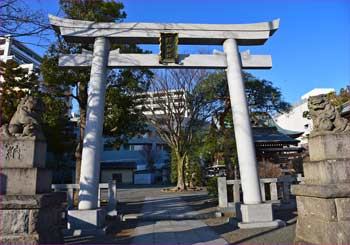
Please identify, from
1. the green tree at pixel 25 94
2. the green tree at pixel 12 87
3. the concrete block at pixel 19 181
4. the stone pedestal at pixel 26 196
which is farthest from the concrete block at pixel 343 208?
the green tree at pixel 12 87

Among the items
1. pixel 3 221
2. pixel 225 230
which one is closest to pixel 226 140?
pixel 225 230

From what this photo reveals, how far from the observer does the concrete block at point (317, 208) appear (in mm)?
4508

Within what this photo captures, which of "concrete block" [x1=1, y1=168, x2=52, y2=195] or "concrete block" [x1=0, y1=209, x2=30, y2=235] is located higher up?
"concrete block" [x1=1, y1=168, x2=52, y2=195]

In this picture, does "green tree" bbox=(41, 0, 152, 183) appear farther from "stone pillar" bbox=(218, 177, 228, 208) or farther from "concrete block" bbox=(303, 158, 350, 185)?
"concrete block" bbox=(303, 158, 350, 185)

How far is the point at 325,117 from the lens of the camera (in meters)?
5.10

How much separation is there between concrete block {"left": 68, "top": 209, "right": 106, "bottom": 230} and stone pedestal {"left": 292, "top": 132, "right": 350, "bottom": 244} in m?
4.70

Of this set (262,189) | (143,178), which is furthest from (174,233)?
(143,178)

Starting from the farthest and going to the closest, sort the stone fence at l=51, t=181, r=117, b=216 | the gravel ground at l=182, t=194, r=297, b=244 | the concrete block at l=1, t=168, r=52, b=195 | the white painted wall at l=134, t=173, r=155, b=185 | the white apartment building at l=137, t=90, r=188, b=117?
the white painted wall at l=134, t=173, r=155, b=185
the white apartment building at l=137, t=90, r=188, b=117
the stone fence at l=51, t=181, r=117, b=216
the gravel ground at l=182, t=194, r=297, b=244
the concrete block at l=1, t=168, r=52, b=195

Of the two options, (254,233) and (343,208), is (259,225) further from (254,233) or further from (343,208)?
(343,208)

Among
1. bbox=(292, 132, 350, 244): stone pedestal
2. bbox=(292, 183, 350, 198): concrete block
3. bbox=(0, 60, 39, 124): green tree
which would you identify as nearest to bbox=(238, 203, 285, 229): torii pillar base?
bbox=(292, 132, 350, 244): stone pedestal

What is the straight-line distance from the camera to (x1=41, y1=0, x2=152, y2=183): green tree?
11.2 metres

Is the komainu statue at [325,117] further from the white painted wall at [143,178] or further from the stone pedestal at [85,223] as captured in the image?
the white painted wall at [143,178]

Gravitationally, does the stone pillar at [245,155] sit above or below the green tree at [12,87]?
below

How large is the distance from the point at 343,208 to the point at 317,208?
1.29ft
